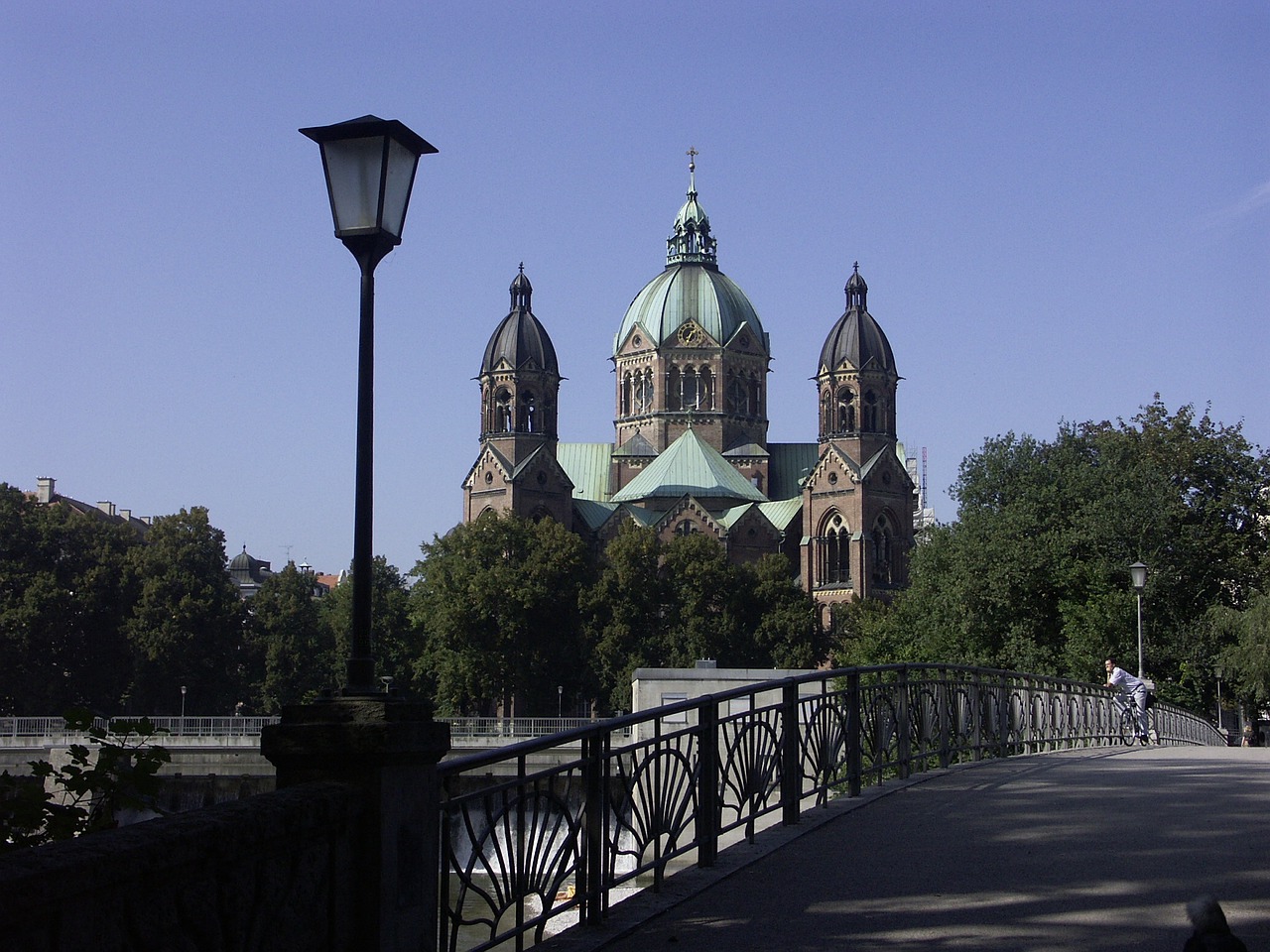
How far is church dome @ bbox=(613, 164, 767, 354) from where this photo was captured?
98188mm

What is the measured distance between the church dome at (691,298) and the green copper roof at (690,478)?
7.00 m

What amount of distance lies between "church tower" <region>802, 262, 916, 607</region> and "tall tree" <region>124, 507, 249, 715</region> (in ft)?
105

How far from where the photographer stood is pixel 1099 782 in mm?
13602

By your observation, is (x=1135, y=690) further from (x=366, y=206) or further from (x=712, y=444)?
(x=712, y=444)

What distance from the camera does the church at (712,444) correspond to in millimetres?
90125

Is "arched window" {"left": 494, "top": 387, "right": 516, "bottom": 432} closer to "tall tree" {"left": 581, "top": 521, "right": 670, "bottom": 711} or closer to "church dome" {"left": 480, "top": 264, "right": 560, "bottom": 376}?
"church dome" {"left": 480, "top": 264, "right": 560, "bottom": 376}

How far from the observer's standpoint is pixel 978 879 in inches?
344

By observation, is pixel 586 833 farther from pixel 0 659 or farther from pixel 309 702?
pixel 0 659

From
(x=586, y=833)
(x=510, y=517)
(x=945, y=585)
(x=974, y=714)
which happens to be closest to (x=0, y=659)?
(x=510, y=517)

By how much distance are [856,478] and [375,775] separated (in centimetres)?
8341

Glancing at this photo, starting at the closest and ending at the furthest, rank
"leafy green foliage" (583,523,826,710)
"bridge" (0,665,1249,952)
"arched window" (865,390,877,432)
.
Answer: "bridge" (0,665,1249,952) < "leafy green foliage" (583,523,826,710) < "arched window" (865,390,877,432)

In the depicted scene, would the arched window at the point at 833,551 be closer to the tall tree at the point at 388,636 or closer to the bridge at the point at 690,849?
the tall tree at the point at 388,636

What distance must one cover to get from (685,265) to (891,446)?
19.2 meters

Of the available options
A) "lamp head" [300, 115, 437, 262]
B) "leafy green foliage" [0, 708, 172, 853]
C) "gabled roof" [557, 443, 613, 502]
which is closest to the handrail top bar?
"leafy green foliage" [0, 708, 172, 853]
